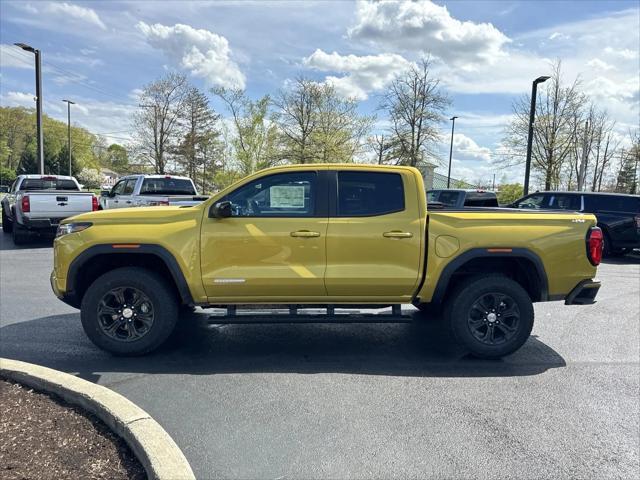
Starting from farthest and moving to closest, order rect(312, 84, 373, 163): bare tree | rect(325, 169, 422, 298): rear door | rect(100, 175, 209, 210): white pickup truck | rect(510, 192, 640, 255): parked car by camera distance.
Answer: rect(312, 84, 373, 163): bare tree → rect(100, 175, 209, 210): white pickup truck → rect(510, 192, 640, 255): parked car → rect(325, 169, 422, 298): rear door

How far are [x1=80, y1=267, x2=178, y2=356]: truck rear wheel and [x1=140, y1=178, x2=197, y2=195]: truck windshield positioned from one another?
9.06 m

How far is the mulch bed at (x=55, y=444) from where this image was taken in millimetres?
2637

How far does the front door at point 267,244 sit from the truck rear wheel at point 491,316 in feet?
4.64

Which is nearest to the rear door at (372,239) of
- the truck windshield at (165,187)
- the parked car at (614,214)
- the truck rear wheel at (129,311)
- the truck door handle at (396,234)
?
the truck door handle at (396,234)

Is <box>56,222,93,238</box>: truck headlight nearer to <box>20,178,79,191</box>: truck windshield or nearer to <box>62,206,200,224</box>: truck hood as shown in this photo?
<box>62,206,200,224</box>: truck hood

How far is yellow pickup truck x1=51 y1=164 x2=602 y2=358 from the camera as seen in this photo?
4715mm

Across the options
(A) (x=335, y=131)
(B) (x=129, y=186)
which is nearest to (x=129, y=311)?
(B) (x=129, y=186)

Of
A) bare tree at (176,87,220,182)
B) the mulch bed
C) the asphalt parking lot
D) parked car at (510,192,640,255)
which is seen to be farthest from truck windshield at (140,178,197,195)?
bare tree at (176,87,220,182)

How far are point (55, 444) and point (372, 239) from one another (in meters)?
3.04

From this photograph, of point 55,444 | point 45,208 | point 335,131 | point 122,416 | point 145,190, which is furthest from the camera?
point 335,131

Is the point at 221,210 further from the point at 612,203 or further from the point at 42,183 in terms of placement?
the point at 42,183

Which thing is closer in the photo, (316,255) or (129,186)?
(316,255)

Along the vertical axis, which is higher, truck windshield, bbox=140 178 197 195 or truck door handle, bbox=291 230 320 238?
truck windshield, bbox=140 178 197 195

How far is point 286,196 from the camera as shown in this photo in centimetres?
490
